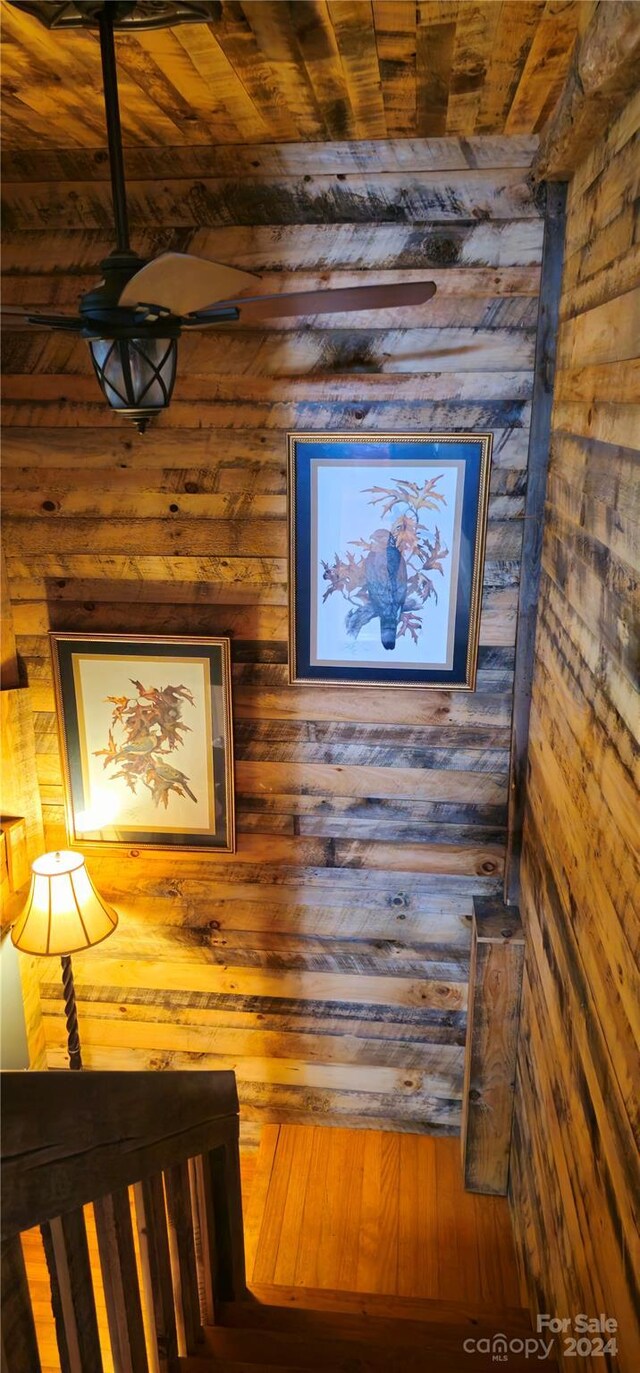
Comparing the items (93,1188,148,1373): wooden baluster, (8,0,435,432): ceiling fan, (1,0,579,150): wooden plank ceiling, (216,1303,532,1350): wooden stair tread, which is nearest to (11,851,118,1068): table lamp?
(216,1303,532,1350): wooden stair tread

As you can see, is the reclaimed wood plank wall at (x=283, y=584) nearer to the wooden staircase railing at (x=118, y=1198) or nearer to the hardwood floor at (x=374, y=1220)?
the hardwood floor at (x=374, y=1220)

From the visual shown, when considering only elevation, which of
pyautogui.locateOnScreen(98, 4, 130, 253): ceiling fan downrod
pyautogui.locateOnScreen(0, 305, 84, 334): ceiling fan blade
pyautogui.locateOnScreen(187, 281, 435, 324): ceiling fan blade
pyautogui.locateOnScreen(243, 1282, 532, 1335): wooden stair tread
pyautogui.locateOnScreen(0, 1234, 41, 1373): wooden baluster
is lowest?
pyautogui.locateOnScreen(243, 1282, 532, 1335): wooden stair tread

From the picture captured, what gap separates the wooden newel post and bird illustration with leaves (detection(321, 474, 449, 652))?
924mm

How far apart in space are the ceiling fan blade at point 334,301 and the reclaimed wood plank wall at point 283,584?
903 millimetres

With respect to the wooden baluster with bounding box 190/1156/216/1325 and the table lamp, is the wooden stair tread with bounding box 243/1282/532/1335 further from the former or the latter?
the table lamp

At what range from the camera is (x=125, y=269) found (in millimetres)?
1497

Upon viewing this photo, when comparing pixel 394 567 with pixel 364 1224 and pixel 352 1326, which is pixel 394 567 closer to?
pixel 352 1326

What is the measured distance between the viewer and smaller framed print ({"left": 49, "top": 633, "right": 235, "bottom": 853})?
270 cm

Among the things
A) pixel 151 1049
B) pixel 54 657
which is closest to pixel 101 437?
pixel 54 657

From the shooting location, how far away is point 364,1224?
280cm

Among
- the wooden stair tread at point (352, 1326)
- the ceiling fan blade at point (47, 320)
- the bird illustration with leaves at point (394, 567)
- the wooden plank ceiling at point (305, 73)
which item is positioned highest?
the wooden plank ceiling at point (305, 73)

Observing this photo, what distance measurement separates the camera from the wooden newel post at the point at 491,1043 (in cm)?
260

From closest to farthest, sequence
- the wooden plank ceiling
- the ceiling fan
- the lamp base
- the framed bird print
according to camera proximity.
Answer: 1. the ceiling fan
2. the wooden plank ceiling
3. the framed bird print
4. the lamp base

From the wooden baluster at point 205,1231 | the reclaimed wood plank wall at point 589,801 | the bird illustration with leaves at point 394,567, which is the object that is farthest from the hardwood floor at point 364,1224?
the bird illustration with leaves at point 394,567
